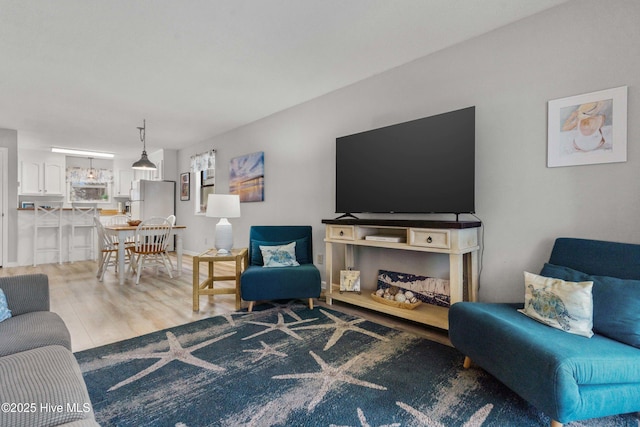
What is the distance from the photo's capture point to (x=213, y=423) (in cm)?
137

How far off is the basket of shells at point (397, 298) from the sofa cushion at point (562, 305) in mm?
916

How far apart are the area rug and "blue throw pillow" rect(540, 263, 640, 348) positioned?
16.3 inches

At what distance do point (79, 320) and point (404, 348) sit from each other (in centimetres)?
279

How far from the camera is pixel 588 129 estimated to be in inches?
77.1

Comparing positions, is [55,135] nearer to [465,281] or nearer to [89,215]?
[89,215]

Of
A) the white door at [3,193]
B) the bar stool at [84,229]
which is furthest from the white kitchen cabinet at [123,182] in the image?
the white door at [3,193]

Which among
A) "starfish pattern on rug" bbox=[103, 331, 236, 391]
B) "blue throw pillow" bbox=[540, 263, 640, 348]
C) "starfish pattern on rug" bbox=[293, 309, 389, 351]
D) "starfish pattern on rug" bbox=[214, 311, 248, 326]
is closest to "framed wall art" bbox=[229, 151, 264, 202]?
"starfish pattern on rug" bbox=[214, 311, 248, 326]

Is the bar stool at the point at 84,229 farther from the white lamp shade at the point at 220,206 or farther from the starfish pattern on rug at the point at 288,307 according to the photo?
the starfish pattern on rug at the point at 288,307

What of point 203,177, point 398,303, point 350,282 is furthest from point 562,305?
point 203,177

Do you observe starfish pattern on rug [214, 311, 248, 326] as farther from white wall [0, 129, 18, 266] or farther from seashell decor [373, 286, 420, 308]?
white wall [0, 129, 18, 266]

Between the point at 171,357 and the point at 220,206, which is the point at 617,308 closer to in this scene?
the point at 171,357

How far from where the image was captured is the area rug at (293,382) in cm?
141

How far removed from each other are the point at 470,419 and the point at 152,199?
677 cm

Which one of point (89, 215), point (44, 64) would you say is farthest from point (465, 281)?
point (89, 215)
